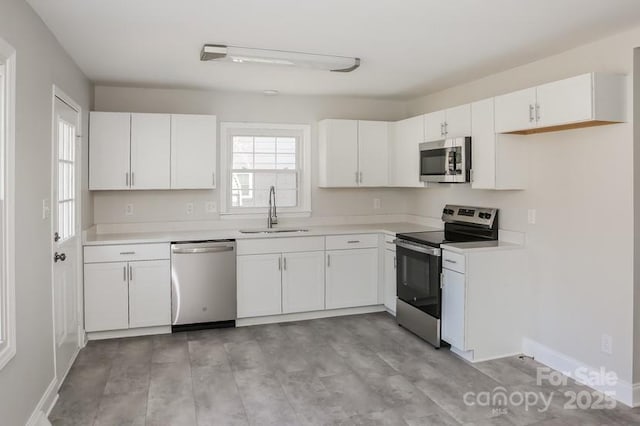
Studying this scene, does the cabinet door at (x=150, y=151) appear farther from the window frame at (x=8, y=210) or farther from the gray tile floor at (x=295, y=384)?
the window frame at (x=8, y=210)

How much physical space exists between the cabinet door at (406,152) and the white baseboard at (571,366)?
5.96 ft

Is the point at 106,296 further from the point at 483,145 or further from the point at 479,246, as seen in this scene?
the point at 483,145

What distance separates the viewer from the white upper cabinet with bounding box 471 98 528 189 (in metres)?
3.71

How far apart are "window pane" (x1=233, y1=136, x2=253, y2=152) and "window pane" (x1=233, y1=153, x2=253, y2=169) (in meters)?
0.07

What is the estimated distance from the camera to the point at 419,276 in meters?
4.13

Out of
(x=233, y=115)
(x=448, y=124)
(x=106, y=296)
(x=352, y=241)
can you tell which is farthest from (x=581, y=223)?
(x=106, y=296)

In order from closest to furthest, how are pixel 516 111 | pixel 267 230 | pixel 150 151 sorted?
pixel 516 111
pixel 150 151
pixel 267 230

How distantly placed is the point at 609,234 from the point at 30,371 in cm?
363

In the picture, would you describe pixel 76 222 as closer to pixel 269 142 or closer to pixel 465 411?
pixel 269 142

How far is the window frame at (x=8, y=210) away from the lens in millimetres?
2191

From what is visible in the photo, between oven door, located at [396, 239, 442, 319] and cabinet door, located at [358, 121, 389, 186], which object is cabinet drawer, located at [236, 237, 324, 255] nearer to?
oven door, located at [396, 239, 442, 319]

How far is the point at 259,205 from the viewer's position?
5.20 metres

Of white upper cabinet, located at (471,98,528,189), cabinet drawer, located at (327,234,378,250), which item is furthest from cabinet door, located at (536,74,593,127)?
cabinet drawer, located at (327,234,378,250)

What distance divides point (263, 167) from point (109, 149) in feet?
5.18
